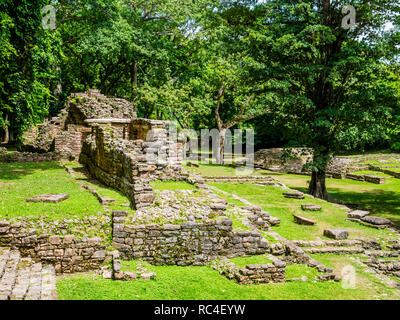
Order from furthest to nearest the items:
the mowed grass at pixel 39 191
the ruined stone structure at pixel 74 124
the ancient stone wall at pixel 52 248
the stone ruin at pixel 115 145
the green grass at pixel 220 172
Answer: the green grass at pixel 220 172 → the ruined stone structure at pixel 74 124 → the stone ruin at pixel 115 145 → the mowed grass at pixel 39 191 → the ancient stone wall at pixel 52 248

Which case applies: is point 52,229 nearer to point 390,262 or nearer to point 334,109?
point 390,262

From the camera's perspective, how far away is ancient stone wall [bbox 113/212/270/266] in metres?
9.50

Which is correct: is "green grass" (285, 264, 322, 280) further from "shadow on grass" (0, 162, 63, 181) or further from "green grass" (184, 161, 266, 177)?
"green grass" (184, 161, 266, 177)

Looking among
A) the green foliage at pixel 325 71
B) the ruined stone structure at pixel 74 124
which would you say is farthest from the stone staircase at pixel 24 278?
the green foliage at pixel 325 71

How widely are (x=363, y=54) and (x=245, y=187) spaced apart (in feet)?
31.4

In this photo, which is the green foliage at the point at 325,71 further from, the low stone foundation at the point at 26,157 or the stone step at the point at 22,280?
A: the stone step at the point at 22,280

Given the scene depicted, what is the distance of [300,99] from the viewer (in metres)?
19.4

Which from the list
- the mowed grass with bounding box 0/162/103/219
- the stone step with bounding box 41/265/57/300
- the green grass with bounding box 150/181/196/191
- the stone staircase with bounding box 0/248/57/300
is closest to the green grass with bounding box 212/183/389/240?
the green grass with bounding box 150/181/196/191

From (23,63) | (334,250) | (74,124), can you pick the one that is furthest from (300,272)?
(74,124)

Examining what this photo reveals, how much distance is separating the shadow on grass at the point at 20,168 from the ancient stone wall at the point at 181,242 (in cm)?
804

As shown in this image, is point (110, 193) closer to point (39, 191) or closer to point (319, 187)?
point (39, 191)

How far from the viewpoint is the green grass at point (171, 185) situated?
1213 centimetres

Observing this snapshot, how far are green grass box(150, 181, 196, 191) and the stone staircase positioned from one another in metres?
4.28

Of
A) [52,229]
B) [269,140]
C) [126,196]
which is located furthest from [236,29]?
[269,140]
